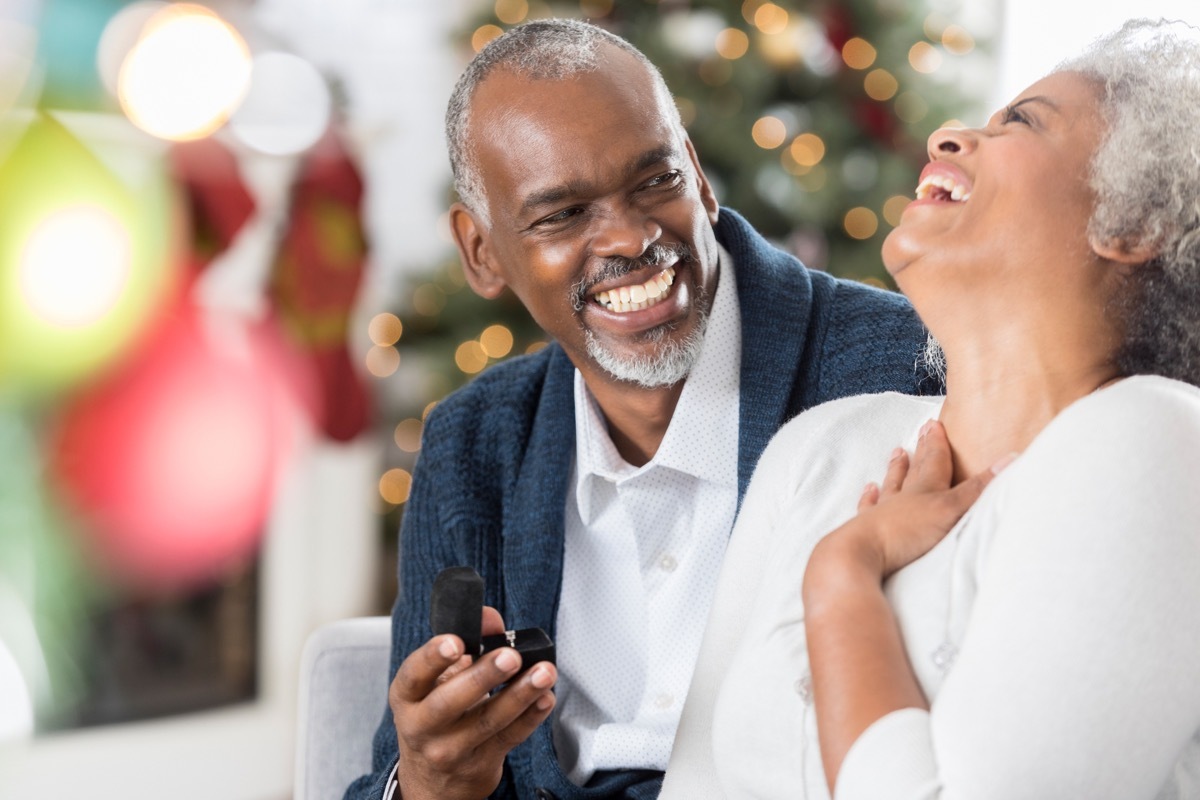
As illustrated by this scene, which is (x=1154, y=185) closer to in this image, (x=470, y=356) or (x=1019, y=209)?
(x=1019, y=209)

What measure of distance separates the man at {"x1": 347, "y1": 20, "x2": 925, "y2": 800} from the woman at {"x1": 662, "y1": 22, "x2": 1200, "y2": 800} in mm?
336

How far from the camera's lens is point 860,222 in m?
3.75

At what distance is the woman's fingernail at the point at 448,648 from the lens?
122 cm

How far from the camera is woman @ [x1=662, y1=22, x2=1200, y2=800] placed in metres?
0.89

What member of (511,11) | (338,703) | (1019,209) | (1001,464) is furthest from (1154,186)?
(511,11)

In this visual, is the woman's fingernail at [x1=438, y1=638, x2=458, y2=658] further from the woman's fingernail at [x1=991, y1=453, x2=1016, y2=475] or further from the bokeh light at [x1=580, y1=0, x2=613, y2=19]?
the bokeh light at [x1=580, y1=0, x2=613, y2=19]

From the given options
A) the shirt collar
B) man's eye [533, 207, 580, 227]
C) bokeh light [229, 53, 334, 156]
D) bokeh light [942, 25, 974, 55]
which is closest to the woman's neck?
the shirt collar

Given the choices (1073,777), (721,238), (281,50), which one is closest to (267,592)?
(281,50)

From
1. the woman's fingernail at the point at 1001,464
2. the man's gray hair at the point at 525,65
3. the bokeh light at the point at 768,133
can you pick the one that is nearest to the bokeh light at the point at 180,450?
the bokeh light at the point at 768,133

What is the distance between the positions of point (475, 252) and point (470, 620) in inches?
32.6

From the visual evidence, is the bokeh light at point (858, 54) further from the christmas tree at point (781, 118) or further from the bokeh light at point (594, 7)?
the bokeh light at point (594, 7)

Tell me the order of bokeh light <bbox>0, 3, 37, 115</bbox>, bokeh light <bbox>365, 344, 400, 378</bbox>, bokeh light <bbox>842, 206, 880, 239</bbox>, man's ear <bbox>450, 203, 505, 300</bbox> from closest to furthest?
1. man's ear <bbox>450, 203, 505, 300</bbox>
2. bokeh light <bbox>0, 3, 37, 115</bbox>
3. bokeh light <bbox>842, 206, 880, 239</bbox>
4. bokeh light <bbox>365, 344, 400, 378</bbox>

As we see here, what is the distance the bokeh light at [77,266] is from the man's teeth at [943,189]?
2.74 m

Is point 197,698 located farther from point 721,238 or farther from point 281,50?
point 721,238
